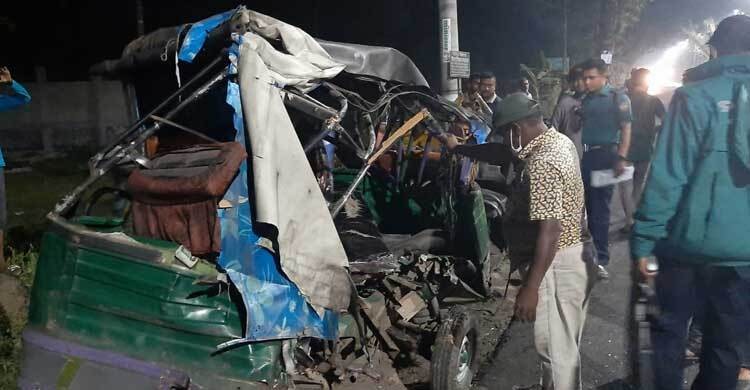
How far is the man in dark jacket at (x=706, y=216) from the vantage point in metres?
2.62

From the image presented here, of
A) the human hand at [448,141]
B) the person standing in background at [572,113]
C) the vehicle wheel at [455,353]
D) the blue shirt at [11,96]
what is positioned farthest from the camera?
the person standing in background at [572,113]

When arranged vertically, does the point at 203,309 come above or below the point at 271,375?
above

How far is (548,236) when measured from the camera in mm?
2938

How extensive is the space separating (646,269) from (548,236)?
1.56ft

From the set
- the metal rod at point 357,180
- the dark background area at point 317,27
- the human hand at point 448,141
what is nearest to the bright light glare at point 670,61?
the dark background area at point 317,27

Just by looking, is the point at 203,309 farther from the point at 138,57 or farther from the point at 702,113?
the point at 702,113

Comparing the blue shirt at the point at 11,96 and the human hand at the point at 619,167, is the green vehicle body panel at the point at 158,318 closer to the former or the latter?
the blue shirt at the point at 11,96

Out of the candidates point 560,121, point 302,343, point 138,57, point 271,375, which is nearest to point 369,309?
point 302,343

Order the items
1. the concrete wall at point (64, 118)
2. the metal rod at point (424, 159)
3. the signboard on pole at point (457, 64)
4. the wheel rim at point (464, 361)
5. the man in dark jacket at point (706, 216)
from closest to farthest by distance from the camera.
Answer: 1. the man in dark jacket at point (706, 216)
2. the wheel rim at point (464, 361)
3. the metal rod at point (424, 159)
4. the signboard on pole at point (457, 64)
5. the concrete wall at point (64, 118)

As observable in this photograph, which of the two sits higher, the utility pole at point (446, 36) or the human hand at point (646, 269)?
the utility pole at point (446, 36)

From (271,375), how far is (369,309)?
82cm

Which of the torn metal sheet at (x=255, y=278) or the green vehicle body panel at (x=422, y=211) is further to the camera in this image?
the green vehicle body panel at (x=422, y=211)

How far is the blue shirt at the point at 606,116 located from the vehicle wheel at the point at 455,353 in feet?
9.48

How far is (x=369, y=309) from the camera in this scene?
3.49 metres
